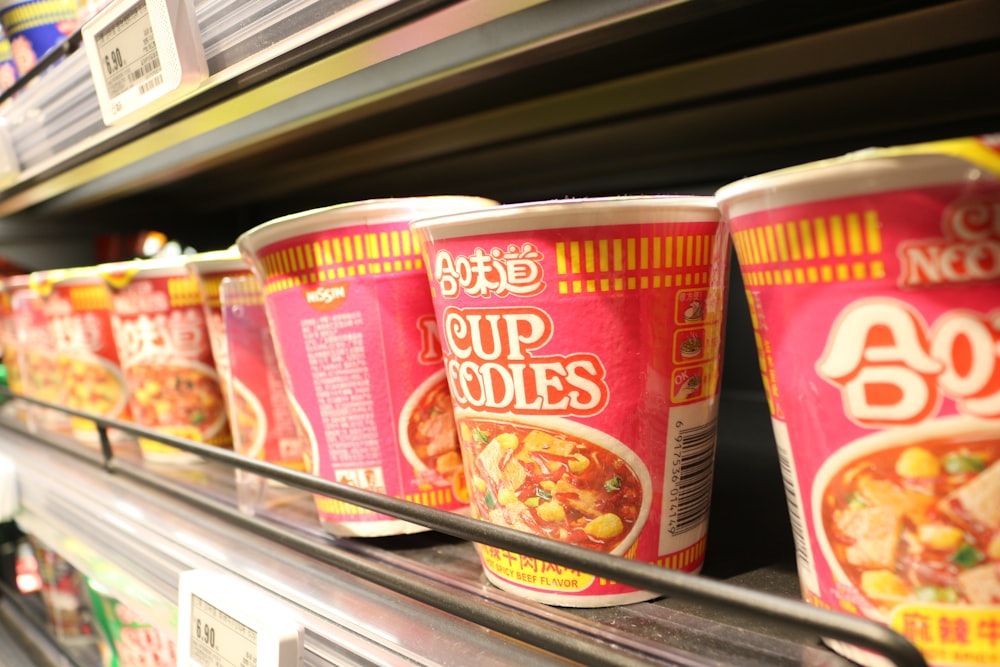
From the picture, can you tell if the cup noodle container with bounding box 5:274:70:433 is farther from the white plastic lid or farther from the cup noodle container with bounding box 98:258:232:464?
the cup noodle container with bounding box 98:258:232:464

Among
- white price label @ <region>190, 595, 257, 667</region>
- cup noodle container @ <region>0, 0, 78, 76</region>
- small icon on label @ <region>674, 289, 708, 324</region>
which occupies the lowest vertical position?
white price label @ <region>190, 595, 257, 667</region>

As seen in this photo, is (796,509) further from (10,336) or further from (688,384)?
(10,336)

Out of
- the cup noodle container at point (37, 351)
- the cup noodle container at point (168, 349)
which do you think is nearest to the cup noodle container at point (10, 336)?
the cup noodle container at point (37, 351)

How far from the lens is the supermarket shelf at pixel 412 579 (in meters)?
0.37

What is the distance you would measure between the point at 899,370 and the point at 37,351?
139cm

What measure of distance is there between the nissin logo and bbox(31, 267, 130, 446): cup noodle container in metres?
0.61

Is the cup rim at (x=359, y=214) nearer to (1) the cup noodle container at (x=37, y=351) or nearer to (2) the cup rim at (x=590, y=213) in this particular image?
(2) the cup rim at (x=590, y=213)

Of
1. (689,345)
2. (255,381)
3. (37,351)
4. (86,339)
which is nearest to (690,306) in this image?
(689,345)

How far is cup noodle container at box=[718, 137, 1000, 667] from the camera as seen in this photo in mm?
300

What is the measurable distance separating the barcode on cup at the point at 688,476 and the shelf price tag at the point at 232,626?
0.27 metres

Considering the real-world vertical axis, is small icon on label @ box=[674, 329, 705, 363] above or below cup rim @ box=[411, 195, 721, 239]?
below

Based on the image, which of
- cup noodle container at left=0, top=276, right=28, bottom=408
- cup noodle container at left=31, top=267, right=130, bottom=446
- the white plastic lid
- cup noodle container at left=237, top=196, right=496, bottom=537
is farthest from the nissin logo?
cup noodle container at left=0, top=276, right=28, bottom=408

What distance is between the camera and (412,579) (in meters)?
0.54

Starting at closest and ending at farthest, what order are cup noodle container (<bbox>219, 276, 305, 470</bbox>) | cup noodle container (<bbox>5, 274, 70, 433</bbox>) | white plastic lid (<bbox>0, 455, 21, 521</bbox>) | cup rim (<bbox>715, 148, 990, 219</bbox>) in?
cup rim (<bbox>715, 148, 990, 219</bbox>)
cup noodle container (<bbox>219, 276, 305, 470</bbox>)
white plastic lid (<bbox>0, 455, 21, 521</bbox>)
cup noodle container (<bbox>5, 274, 70, 433</bbox>)
